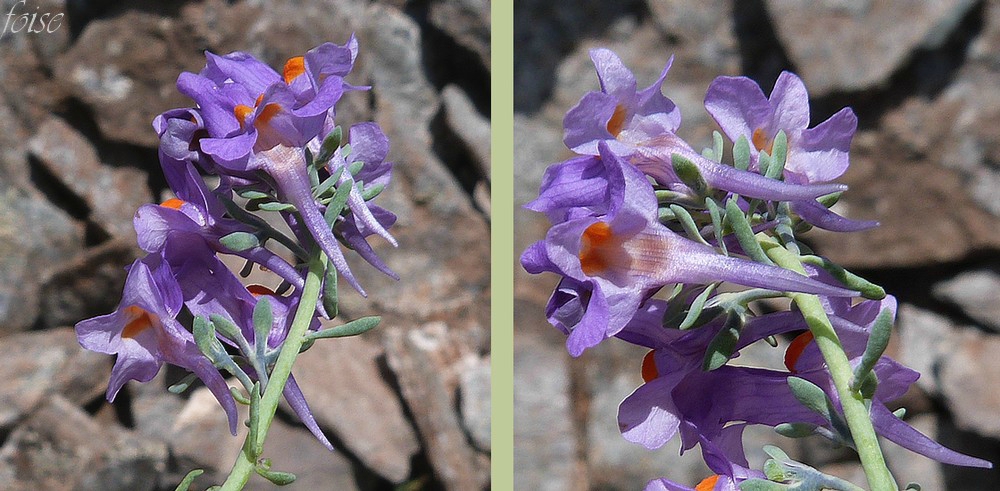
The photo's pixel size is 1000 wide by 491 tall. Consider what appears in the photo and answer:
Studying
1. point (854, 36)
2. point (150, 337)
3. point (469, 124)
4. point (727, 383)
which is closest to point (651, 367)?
point (727, 383)

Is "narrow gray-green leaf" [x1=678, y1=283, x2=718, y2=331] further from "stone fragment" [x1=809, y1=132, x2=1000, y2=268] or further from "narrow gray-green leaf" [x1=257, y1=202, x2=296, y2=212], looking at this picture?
"stone fragment" [x1=809, y1=132, x2=1000, y2=268]

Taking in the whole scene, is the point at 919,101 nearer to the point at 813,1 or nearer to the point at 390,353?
the point at 813,1

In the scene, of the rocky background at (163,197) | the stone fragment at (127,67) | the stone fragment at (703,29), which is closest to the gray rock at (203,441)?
the rocky background at (163,197)

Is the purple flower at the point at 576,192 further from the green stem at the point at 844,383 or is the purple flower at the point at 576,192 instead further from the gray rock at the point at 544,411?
the gray rock at the point at 544,411

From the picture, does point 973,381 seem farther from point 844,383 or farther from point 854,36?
point 844,383

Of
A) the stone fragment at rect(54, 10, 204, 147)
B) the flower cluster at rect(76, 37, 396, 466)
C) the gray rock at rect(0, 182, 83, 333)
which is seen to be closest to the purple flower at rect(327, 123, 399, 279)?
the flower cluster at rect(76, 37, 396, 466)

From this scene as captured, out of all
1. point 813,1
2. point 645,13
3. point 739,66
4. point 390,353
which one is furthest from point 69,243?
point 813,1
